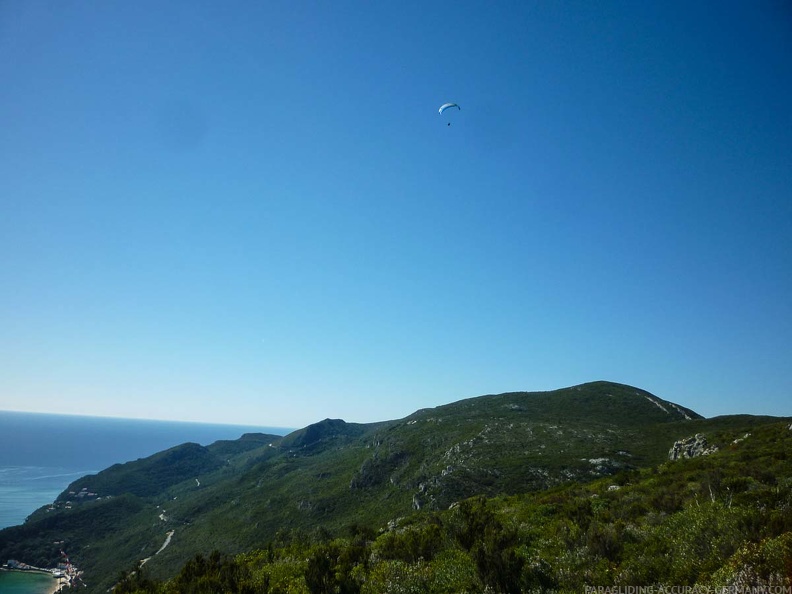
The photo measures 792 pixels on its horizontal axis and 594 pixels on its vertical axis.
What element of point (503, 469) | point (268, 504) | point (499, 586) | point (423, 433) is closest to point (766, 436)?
point (503, 469)

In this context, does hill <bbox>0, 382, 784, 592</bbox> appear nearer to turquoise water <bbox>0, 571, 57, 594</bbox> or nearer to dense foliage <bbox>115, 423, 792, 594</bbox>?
turquoise water <bbox>0, 571, 57, 594</bbox>

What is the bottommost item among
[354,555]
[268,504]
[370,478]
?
[268,504]

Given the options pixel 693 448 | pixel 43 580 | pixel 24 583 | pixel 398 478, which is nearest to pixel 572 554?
pixel 693 448

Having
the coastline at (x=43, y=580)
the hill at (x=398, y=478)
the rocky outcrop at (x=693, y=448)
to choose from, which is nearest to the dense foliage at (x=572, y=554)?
the hill at (x=398, y=478)

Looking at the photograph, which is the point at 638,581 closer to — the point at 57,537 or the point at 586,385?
the point at 586,385

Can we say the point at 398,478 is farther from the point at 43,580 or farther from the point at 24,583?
the point at 24,583

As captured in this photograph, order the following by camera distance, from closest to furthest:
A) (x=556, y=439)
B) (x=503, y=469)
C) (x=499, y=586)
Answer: (x=499, y=586), (x=503, y=469), (x=556, y=439)
